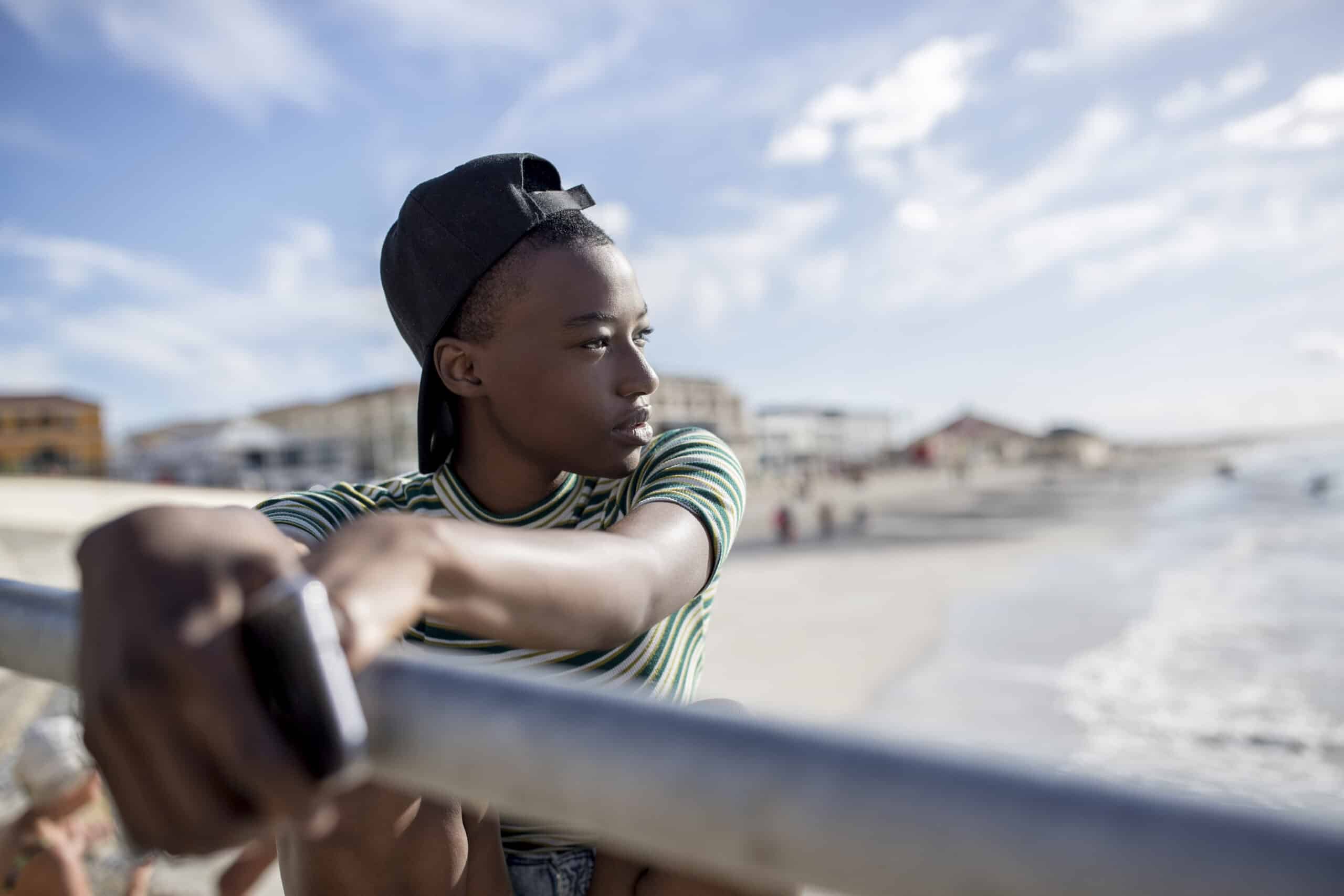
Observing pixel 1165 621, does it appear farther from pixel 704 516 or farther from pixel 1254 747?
pixel 704 516

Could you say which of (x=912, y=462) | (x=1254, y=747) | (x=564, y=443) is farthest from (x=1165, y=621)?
(x=912, y=462)

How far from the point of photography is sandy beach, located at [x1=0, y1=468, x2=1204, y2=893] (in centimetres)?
1053

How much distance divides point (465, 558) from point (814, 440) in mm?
82298

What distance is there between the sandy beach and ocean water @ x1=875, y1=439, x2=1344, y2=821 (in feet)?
2.93

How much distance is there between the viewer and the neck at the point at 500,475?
5.57 ft

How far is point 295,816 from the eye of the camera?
1.66 feet

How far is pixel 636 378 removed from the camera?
1.58 m

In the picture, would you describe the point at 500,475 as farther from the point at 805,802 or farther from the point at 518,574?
the point at 805,802

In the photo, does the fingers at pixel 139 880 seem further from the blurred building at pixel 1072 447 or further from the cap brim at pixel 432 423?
the blurred building at pixel 1072 447

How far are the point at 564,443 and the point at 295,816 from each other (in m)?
1.10

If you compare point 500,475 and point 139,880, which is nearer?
point 500,475

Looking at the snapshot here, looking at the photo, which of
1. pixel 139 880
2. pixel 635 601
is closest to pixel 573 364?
pixel 635 601

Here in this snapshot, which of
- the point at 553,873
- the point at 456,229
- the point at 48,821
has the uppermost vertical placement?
the point at 456,229

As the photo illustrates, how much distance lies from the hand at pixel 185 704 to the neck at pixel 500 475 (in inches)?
42.2
